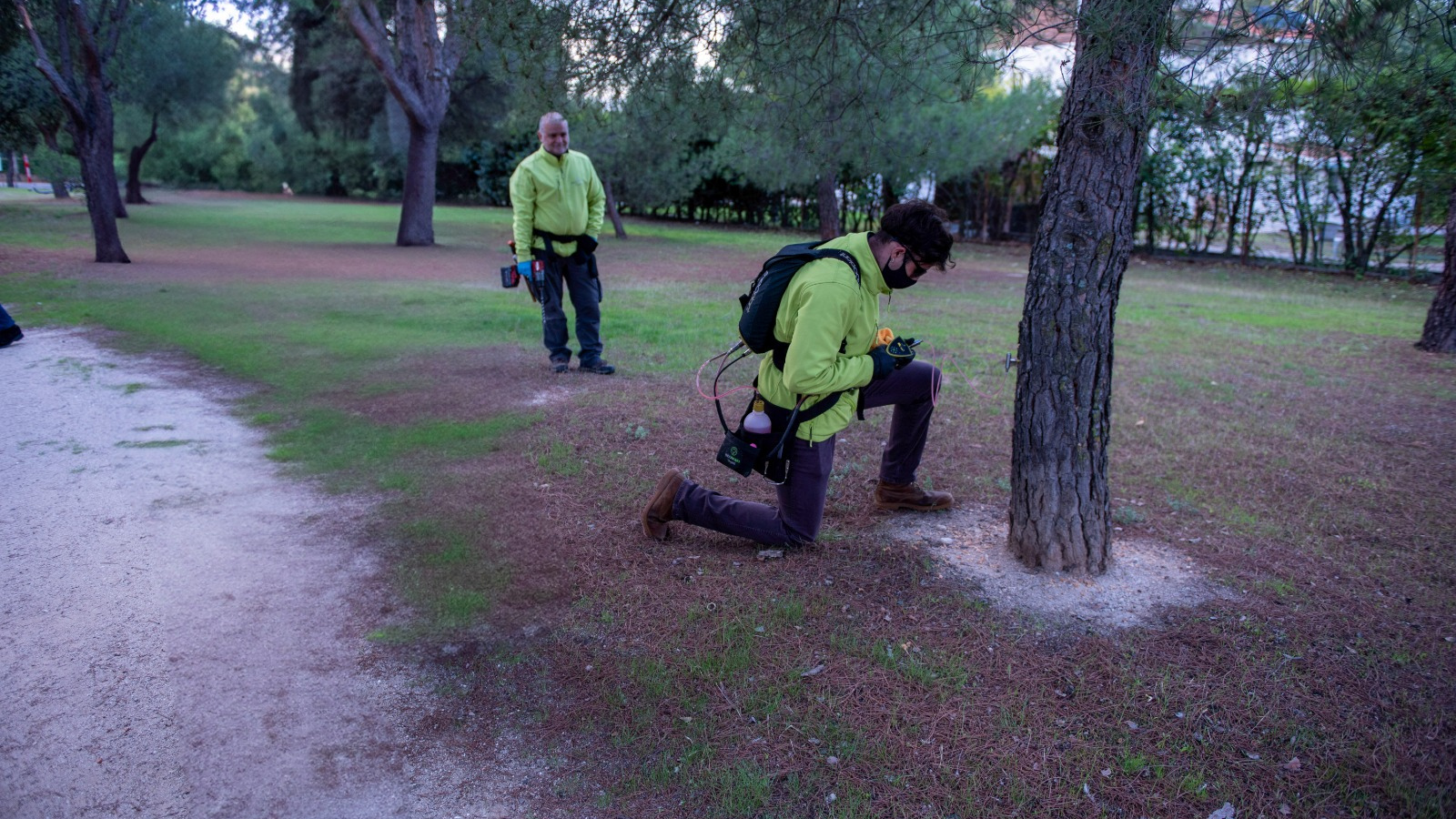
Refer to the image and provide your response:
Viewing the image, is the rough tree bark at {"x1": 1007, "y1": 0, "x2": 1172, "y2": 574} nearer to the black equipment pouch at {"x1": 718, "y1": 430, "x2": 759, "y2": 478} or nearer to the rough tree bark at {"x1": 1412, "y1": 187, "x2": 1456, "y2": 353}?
the black equipment pouch at {"x1": 718, "y1": 430, "x2": 759, "y2": 478}

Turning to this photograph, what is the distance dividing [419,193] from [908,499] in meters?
16.7

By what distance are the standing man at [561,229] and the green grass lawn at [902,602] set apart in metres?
0.46

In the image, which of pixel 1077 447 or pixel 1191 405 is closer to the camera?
pixel 1077 447

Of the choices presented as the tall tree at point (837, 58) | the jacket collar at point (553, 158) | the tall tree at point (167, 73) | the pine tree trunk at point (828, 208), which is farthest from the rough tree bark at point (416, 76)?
the tall tree at point (837, 58)

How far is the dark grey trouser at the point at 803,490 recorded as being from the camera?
400 cm

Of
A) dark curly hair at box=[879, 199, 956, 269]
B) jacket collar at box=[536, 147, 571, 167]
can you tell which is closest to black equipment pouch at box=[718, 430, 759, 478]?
A: dark curly hair at box=[879, 199, 956, 269]

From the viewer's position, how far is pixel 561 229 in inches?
291

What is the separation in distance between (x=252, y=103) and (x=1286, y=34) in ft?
192

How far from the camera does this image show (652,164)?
22.9m

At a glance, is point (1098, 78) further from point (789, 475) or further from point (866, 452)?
point (866, 452)

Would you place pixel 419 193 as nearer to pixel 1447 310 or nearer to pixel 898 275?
pixel 1447 310

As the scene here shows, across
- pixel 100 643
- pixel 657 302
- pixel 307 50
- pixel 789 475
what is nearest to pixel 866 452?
pixel 789 475

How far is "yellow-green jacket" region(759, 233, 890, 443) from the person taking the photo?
3648mm

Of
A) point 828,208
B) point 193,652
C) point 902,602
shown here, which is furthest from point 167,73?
point 902,602
